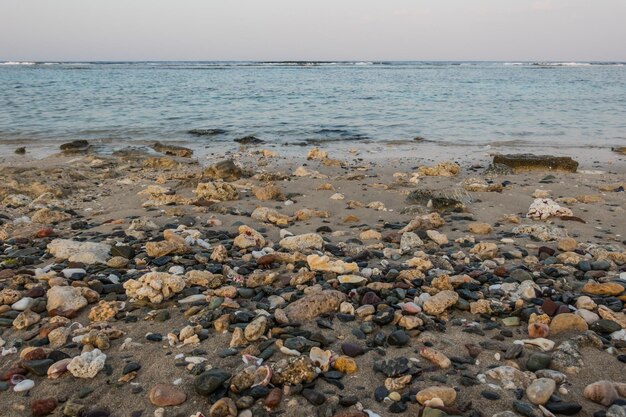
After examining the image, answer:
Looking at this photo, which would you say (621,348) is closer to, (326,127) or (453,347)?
(453,347)

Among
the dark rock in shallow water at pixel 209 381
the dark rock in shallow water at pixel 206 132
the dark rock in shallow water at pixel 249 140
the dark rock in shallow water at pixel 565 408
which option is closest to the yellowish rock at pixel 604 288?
the dark rock in shallow water at pixel 565 408

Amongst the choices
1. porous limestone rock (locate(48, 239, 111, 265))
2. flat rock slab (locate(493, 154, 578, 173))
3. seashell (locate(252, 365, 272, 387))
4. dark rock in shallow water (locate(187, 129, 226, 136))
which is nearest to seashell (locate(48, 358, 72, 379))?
seashell (locate(252, 365, 272, 387))

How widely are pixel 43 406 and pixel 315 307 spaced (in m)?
1.64

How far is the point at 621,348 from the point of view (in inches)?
111

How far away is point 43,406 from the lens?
233 cm

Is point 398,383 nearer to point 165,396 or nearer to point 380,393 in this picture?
point 380,393

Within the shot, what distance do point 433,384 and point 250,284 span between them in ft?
5.50

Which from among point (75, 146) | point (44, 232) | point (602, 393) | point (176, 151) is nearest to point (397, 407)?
point (602, 393)

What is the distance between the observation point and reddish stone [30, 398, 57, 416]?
2316 mm

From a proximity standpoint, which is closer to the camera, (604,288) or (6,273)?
(604,288)

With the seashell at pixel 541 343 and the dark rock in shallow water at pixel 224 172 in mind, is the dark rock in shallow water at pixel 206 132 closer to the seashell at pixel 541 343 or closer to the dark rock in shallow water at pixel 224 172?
the dark rock in shallow water at pixel 224 172

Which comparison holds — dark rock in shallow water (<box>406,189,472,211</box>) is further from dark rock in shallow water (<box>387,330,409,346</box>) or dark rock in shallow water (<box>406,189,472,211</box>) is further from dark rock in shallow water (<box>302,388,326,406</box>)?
dark rock in shallow water (<box>302,388,326,406</box>)

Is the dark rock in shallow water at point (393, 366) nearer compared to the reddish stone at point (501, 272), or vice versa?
the dark rock in shallow water at point (393, 366)

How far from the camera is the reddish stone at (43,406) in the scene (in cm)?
232
